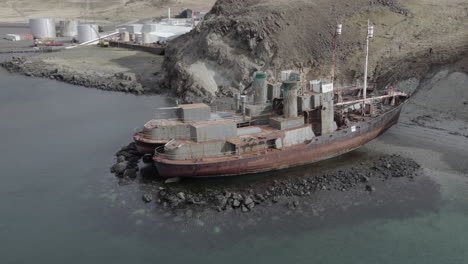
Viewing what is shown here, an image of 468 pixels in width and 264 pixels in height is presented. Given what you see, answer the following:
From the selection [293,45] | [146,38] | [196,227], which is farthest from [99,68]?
[196,227]

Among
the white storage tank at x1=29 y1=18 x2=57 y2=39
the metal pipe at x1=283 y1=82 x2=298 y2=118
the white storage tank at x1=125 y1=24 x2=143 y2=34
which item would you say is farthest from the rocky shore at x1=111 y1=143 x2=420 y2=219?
the white storage tank at x1=29 y1=18 x2=57 y2=39

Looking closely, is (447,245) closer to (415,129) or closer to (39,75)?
(415,129)

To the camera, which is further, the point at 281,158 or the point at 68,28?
the point at 68,28

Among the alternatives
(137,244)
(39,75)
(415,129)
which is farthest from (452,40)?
(39,75)

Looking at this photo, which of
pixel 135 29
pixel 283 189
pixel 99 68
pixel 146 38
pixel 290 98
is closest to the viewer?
pixel 283 189

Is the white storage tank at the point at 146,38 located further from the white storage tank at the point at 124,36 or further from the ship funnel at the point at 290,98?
the ship funnel at the point at 290,98

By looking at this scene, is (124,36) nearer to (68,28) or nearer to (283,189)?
(68,28)

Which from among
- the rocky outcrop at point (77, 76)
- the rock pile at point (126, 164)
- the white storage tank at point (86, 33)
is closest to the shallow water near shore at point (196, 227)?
the rock pile at point (126, 164)
